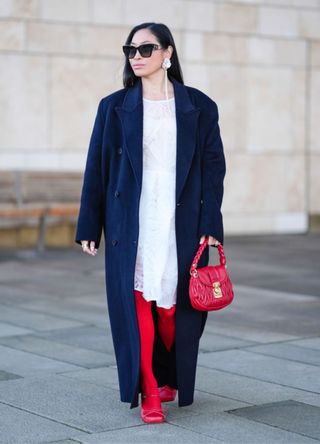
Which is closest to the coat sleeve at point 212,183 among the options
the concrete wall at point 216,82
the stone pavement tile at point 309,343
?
the stone pavement tile at point 309,343

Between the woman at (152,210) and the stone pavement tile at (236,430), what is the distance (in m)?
0.14

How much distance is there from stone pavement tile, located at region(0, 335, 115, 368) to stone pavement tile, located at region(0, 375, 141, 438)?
0.50m

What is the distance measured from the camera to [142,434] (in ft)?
17.8

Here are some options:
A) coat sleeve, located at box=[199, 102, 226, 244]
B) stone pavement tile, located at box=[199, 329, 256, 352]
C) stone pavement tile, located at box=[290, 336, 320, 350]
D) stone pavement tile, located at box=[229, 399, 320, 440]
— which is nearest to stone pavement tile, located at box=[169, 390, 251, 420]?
stone pavement tile, located at box=[229, 399, 320, 440]

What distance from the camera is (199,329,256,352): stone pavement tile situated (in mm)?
7707

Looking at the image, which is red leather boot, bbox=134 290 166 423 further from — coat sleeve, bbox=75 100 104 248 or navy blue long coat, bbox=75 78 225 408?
coat sleeve, bbox=75 100 104 248

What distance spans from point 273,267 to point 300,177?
160 inches

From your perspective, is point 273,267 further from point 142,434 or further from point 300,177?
point 142,434

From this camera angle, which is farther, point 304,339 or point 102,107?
point 304,339

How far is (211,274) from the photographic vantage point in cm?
568

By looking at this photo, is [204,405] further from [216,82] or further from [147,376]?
[216,82]

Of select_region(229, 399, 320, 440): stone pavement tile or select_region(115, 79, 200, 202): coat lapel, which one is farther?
select_region(115, 79, 200, 202): coat lapel

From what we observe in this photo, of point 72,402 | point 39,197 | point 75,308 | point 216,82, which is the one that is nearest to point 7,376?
point 72,402

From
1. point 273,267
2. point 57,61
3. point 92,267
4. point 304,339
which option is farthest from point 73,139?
point 304,339
